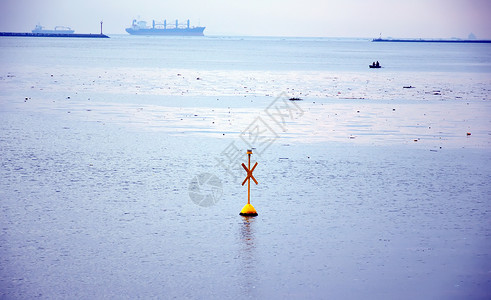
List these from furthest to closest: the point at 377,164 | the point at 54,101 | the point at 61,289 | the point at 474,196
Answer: the point at 54,101
the point at 377,164
the point at 474,196
the point at 61,289

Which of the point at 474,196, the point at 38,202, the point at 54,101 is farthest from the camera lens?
the point at 54,101

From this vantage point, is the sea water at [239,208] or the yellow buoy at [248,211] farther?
the yellow buoy at [248,211]

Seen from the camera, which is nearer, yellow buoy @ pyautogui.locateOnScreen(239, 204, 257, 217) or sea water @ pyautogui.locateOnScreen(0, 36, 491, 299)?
sea water @ pyautogui.locateOnScreen(0, 36, 491, 299)

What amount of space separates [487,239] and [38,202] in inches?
362

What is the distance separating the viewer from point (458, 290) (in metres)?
9.32

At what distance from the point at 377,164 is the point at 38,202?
32.2 feet

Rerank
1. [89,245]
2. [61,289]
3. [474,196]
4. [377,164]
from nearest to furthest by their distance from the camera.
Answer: [61,289] < [89,245] < [474,196] < [377,164]

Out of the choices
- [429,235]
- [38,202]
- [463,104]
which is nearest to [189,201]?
[38,202]

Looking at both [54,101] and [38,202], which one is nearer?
[38,202]

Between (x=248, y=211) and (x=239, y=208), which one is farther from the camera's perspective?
(x=239, y=208)

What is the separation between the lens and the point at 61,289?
30.1 ft

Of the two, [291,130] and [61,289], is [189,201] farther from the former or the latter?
[291,130]

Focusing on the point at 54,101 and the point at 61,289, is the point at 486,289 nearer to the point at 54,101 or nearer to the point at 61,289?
the point at 61,289

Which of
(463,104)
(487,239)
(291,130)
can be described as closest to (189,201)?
(487,239)
